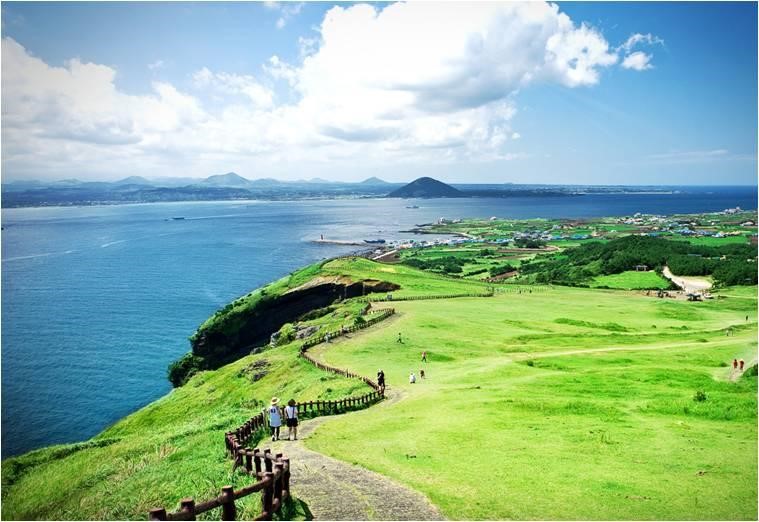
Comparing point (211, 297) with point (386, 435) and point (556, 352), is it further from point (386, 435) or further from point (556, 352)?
point (386, 435)

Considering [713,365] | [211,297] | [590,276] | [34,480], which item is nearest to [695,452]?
[713,365]

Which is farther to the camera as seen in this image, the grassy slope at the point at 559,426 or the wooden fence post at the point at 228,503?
the grassy slope at the point at 559,426

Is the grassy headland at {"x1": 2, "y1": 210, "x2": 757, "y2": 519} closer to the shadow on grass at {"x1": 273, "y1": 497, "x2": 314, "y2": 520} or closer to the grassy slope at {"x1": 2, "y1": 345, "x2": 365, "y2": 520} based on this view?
the grassy slope at {"x1": 2, "y1": 345, "x2": 365, "y2": 520}

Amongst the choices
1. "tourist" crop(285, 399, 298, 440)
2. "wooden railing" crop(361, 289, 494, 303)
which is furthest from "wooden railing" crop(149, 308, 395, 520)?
"wooden railing" crop(361, 289, 494, 303)

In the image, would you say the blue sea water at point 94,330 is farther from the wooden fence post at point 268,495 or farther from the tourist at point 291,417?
the wooden fence post at point 268,495

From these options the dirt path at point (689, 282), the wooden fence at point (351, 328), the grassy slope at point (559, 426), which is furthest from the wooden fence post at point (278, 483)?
the dirt path at point (689, 282)
